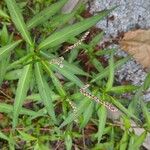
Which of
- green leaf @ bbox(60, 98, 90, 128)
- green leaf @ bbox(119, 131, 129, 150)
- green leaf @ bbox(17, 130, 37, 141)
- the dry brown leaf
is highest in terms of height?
the dry brown leaf

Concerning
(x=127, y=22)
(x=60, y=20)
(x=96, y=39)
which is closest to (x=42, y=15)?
(x=60, y=20)

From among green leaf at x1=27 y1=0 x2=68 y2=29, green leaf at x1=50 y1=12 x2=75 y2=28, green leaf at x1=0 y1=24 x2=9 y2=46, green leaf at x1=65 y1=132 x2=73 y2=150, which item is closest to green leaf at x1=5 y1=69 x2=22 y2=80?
green leaf at x1=0 y1=24 x2=9 y2=46

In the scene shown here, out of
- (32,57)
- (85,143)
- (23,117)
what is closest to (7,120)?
(23,117)

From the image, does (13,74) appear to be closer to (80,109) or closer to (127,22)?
(80,109)

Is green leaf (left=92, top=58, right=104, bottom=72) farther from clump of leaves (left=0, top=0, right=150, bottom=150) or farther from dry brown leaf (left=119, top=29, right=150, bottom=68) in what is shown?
dry brown leaf (left=119, top=29, right=150, bottom=68)

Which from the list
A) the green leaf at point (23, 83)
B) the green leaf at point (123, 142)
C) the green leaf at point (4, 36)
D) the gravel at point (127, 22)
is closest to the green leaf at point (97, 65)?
the gravel at point (127, 22)

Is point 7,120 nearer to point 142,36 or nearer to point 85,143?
point 85,143
